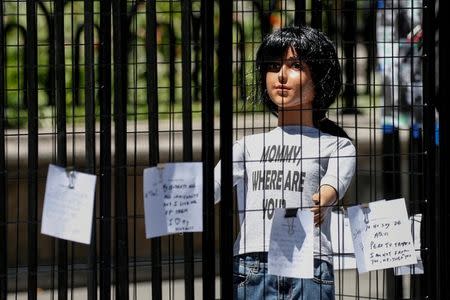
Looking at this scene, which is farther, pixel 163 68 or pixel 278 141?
pixel 163 68

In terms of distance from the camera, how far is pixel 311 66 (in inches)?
171

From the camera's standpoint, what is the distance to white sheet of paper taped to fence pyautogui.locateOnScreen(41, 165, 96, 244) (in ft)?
12.5

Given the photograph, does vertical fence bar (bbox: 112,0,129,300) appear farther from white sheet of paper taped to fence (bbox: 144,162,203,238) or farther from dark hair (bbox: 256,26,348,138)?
dark hair (bbox: 256,26,348,138)

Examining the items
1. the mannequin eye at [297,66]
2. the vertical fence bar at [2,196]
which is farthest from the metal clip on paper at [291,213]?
the vertical fence bar at [2,196]

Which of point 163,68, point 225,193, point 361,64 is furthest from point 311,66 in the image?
point 163,68

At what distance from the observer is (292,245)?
13.5ft

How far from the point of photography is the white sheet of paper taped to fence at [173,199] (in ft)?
12.8

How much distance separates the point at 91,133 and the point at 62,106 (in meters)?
0.16

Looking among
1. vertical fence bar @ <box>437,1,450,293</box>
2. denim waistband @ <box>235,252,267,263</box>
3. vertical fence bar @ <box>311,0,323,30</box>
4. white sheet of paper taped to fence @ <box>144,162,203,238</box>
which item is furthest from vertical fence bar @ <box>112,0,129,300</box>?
vertical fence bar @ <box>437,1,450,293</box>

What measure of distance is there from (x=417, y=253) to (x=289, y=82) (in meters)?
0.87

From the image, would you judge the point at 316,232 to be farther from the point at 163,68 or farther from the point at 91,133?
the point at 163,68

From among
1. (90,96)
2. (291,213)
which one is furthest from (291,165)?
(90,96)

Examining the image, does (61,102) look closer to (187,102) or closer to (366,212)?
(187,102)

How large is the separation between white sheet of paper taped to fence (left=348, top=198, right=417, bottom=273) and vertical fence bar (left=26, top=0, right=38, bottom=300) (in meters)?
1.21
